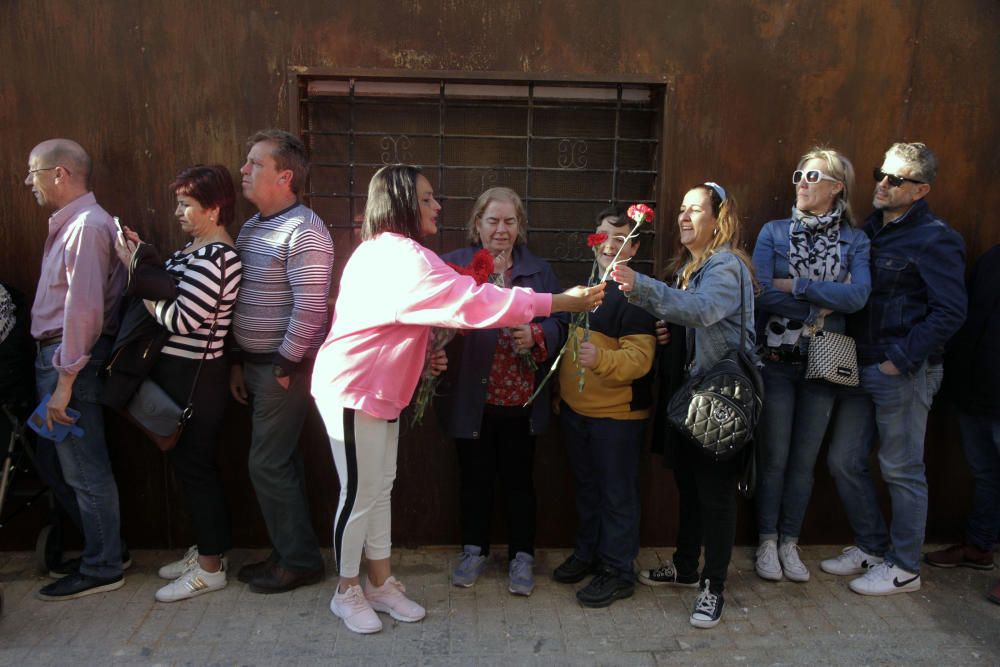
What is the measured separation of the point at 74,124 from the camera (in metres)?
3.87

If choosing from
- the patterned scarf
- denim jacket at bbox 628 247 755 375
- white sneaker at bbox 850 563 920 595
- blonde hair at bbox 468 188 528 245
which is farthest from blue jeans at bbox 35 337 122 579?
white sneaker at bbox 850 563 920 595

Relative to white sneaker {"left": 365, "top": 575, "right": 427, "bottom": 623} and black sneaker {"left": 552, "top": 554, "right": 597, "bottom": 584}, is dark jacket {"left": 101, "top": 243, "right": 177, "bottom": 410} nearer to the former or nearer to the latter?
white sneaker {"left": 365, "top": 575, "right": 427, "bottom": 623}

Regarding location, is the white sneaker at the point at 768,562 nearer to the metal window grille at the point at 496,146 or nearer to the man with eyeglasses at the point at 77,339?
the metal window grille at the point at 496,146

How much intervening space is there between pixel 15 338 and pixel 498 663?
2.62 m

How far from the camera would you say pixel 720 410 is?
316 cm

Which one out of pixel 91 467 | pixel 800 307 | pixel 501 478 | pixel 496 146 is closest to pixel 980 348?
pixel 800 307

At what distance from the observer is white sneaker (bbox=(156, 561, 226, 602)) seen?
12.1 ft

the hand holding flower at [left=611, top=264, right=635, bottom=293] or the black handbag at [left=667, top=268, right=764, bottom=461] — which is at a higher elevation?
the hand holding flower at [left=611, top=264, right=635, bottom=293]

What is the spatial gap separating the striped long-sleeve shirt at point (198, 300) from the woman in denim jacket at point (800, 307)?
244cm

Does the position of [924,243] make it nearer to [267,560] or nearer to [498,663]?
[498,663]

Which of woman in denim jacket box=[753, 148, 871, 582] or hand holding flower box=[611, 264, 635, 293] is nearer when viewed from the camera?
hand holding flower box=[611, 264, 635, 293]

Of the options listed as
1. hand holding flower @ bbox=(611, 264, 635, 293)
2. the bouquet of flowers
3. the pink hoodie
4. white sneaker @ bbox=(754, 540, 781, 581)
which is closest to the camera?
the pink hoodie

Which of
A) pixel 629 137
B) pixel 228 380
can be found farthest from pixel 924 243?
pixel 228 380

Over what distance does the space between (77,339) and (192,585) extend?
1.25 meters
